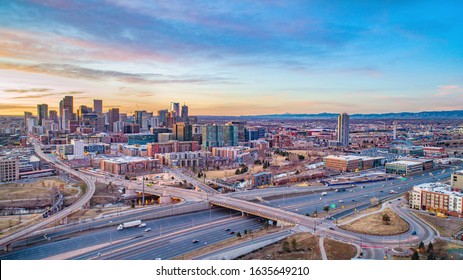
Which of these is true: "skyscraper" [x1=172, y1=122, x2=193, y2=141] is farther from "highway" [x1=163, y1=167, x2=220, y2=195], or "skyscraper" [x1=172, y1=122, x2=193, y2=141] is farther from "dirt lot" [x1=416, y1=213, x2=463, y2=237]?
"dirt lot" [x1=416, y1=213, x2=463, y2=237]

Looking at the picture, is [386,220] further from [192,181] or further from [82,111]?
[82,111]

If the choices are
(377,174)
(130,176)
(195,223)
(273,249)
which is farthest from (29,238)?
(377,174)

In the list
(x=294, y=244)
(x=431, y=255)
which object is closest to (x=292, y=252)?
(x=294, y=244)

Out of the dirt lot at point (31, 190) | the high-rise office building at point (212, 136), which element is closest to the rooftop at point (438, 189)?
the dirt lot at point (31, 190)

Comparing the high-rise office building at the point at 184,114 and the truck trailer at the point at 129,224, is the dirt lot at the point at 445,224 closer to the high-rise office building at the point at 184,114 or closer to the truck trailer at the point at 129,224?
the truck trailer at the point at 129,224

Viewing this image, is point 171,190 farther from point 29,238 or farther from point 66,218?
point 29,238

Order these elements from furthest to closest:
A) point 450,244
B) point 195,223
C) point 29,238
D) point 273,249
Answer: point 195,223
point 29,238
point 450,244
point 273,249
